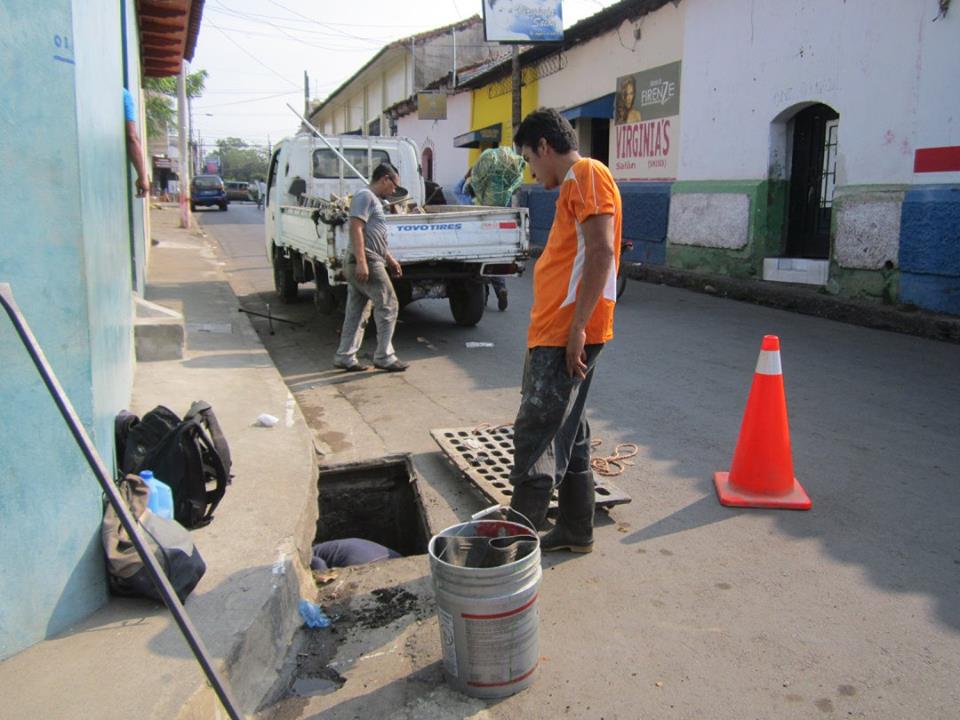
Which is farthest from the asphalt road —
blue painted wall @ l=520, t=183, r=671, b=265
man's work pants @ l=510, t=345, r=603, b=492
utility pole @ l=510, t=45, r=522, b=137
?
utility pole @ l=510, t=45, r=522, b=137

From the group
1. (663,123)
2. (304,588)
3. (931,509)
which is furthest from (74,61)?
(663,123)

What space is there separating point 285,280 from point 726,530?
28.1ft

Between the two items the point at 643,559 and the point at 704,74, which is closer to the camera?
the point at 643,559

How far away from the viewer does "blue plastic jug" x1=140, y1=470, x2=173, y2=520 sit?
132 inches

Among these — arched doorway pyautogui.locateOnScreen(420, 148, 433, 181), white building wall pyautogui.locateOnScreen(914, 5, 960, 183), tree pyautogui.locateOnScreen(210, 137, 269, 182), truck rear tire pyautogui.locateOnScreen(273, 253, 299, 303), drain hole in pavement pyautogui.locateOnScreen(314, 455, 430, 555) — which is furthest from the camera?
tree pyautogui.locateOnScreen(210, 137, 269, 182)

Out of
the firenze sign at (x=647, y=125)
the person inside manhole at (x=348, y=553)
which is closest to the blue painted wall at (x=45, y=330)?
the person inside manhole at (x=348, y=553)

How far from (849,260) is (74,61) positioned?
32.1 ft

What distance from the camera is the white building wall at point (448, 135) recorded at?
88.1ft

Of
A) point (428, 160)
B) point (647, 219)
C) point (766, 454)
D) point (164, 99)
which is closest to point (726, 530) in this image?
point (766, 454)

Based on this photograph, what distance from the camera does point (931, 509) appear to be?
4.22m

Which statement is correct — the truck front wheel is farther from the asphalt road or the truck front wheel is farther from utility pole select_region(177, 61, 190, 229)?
utility pole select_region(177, 61, 190, 229)

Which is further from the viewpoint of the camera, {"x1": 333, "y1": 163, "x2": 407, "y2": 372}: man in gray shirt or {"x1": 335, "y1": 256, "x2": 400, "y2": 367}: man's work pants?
{"x1": 335, "y1": 256, "x2": 400, "y2": 367}: man's work pants

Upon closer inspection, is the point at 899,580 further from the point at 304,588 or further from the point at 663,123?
the point at 663,123

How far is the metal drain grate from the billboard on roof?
46.7 ft
